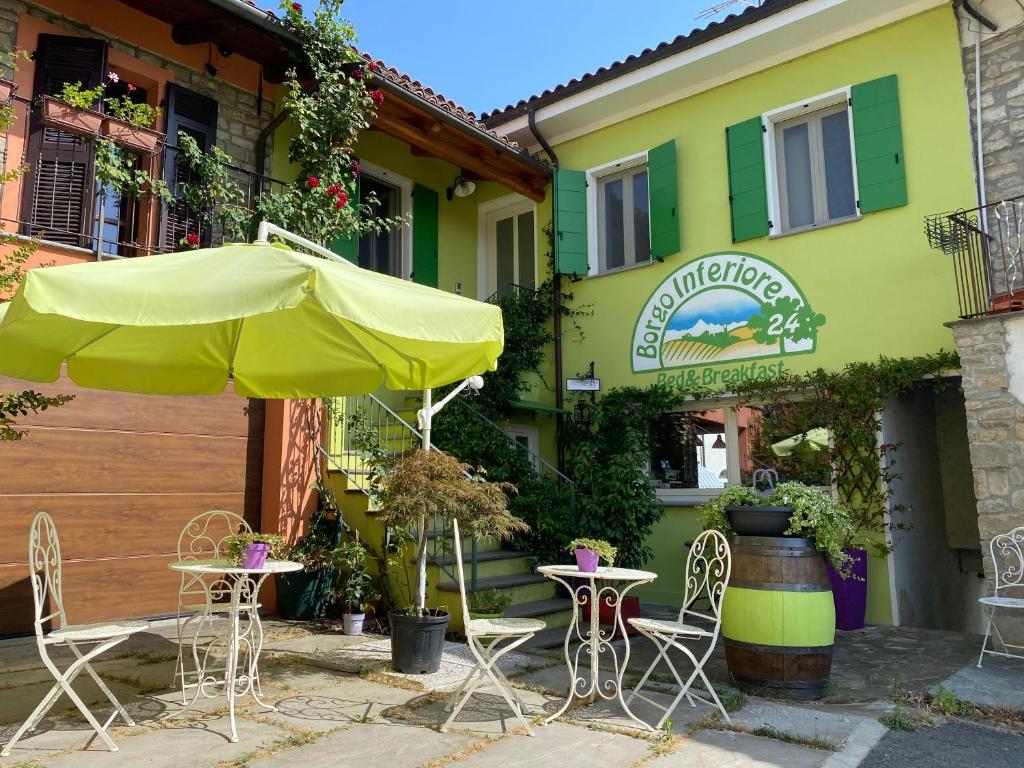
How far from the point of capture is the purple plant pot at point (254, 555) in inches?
146

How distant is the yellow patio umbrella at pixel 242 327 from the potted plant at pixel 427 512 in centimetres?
61

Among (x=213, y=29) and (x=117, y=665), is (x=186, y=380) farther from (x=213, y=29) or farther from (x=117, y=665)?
(x=213, y=29)

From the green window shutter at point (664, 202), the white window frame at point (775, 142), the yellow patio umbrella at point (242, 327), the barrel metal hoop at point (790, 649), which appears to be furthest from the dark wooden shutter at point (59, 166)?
the white window frame at point (775, 142)

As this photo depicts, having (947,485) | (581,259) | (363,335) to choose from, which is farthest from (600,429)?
(363,335)

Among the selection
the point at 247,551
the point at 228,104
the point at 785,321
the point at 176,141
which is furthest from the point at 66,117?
the point at 785,321

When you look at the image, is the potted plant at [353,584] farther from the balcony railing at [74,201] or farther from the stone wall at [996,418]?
the stone wall at [996,418]

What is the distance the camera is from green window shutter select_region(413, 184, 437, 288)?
9273 mm

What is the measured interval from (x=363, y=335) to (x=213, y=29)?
4215 mm

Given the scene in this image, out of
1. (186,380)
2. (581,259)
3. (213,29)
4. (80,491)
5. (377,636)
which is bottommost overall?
(377,636)

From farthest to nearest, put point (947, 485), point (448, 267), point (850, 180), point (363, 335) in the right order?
point (448, 267)
point (947, 485)
point (850, 180)
point (363, 335)

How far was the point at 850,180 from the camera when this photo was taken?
743cm

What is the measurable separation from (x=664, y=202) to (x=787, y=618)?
547cm

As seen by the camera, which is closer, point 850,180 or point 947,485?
point 850,180

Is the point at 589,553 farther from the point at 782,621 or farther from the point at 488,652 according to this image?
the point at 782,621
